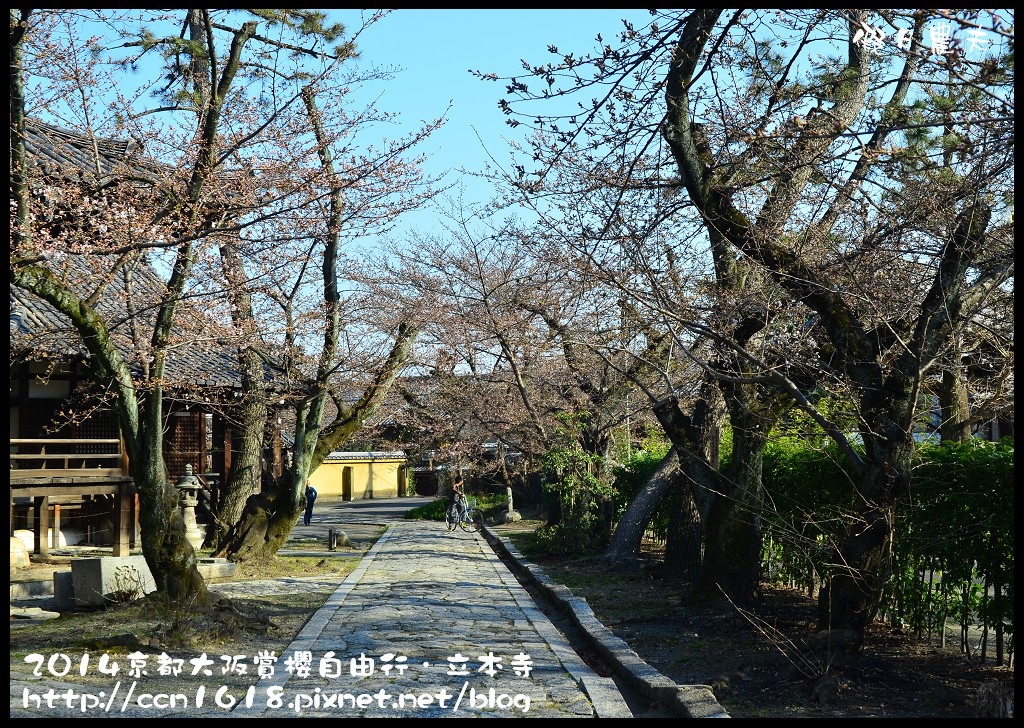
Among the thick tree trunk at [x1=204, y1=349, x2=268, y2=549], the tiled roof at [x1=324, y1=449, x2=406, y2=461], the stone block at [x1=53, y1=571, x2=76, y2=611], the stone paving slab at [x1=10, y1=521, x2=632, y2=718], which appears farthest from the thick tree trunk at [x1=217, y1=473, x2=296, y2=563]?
the tiled roof at [x1=324, y1=449, x2=406, y2=461]

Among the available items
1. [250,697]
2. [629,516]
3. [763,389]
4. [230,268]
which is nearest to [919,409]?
[763,389]

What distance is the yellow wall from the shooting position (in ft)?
169

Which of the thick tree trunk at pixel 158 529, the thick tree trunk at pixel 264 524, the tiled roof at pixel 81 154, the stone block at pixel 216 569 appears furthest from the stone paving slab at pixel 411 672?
the tiled roof at pixel 81 154

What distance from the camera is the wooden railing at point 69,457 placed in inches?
598

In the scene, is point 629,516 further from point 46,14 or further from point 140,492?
point 46,14

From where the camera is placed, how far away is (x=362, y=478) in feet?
177

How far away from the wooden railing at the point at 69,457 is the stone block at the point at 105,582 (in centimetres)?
488

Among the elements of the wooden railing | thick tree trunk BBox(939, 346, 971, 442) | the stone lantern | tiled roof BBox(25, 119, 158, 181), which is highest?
tiled roof BBox(25, 119, 158, 181)

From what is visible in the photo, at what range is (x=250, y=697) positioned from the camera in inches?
257

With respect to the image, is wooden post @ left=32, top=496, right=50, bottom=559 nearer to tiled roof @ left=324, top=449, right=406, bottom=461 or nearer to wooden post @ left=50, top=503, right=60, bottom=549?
wooden post @ left=50, top=503, right=60, bottom=549

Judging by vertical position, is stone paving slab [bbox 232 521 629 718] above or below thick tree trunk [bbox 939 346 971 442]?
below

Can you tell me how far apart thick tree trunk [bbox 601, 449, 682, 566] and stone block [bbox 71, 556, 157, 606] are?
27.1 ft
